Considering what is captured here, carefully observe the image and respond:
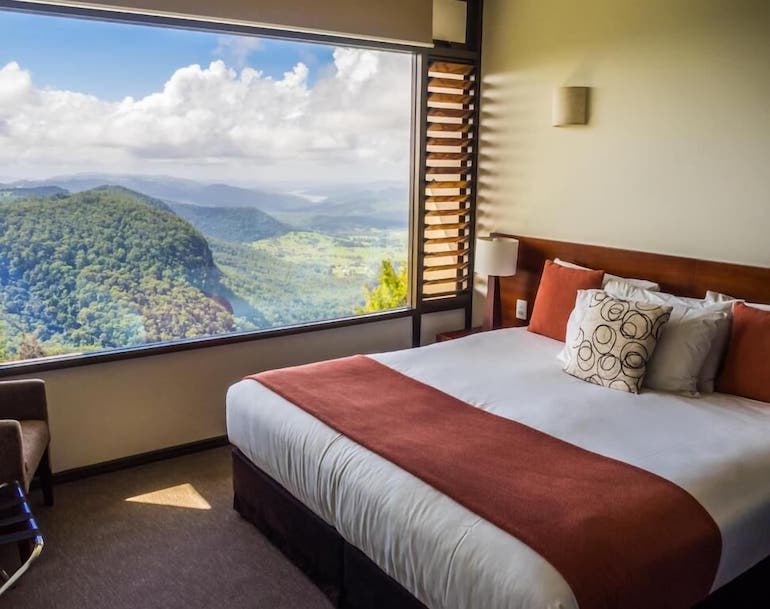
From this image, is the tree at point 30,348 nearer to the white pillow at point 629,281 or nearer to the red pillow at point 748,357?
the white pillow at point 629,281

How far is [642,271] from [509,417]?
148cm

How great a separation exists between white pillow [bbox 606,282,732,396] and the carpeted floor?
172 cm

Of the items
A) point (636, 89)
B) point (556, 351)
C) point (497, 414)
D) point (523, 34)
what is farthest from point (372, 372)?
point (523, 34)

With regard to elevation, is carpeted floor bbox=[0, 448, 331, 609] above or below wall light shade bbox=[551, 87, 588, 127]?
below

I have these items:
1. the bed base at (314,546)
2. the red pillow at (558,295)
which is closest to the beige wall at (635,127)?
the red pillow at (558,295)

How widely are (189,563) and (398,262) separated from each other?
2513mm

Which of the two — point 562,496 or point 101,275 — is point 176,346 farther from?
point 562,496

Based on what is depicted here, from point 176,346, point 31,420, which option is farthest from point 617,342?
point 31,420

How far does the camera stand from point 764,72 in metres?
3.02

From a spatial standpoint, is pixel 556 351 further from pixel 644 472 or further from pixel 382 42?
pixel 382 42

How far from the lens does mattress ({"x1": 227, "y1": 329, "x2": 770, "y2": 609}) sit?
1.79 m

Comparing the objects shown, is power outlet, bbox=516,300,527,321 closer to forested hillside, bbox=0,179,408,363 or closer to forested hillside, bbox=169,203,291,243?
forested hillside, bbox=0,179,408,363

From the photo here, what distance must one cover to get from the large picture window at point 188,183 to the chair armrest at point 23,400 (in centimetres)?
34

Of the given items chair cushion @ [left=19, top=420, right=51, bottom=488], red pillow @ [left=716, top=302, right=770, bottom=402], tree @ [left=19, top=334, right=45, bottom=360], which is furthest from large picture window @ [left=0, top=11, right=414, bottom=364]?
red pillow @ [left=716, top=302, right=770, bottom=402]
